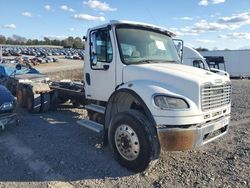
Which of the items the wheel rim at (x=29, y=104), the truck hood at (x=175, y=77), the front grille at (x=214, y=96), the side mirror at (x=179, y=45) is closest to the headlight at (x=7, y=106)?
the wheel rim at (x=29, y=104)

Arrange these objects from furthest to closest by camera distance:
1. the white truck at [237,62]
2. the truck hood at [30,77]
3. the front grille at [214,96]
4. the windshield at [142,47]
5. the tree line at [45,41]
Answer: the tree line at [45,41], the white truck at [237,62], the truck hood at [30,77], the windshield at [142,47], the front grille at [214,96]

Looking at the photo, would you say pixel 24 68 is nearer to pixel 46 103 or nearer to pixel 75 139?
pixel 46 103

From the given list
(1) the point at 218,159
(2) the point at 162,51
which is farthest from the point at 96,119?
(1) the point at 218,159

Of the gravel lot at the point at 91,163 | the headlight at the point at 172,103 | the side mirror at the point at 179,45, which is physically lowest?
the gravel lot at the point at 91,163

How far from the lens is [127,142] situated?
17.9 ft

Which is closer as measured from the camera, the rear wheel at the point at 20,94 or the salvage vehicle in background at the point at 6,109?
the salvage vehicle in background at the point at 6,109

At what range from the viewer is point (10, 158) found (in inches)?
235

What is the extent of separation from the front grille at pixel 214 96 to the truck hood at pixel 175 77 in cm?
10

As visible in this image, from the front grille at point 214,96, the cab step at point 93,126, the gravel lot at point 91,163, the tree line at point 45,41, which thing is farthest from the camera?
the tree line at point 45,41

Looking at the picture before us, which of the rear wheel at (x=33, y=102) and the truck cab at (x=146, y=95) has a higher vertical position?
the truck cab at (x=146, y=95)

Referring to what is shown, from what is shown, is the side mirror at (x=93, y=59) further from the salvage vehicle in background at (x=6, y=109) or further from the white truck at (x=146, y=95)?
the salvage vehicle in background at (x=6, y=109)

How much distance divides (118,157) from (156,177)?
80cm

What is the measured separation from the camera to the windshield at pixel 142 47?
629 cm

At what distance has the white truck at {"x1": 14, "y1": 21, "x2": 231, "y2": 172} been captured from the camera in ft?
16.5
